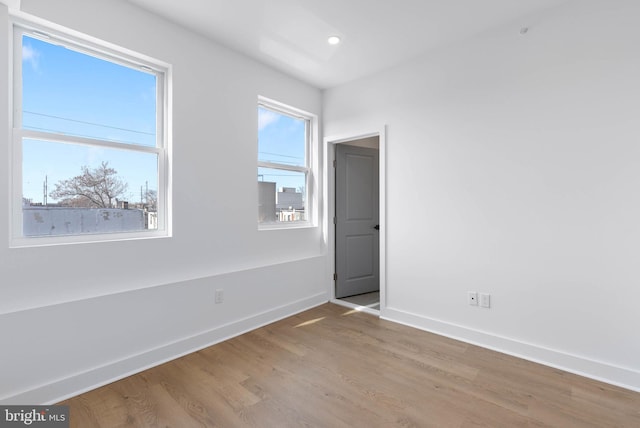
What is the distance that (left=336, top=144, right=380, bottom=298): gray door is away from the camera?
400 centimetres

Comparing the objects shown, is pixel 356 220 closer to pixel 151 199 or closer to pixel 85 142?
pixel 151 199

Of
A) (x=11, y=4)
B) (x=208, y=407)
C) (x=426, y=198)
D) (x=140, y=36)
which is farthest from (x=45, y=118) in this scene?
(x=426, y=198)

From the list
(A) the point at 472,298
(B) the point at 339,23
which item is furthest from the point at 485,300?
(B) the point at 339,23

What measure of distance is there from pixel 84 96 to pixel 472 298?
3495 millimetres

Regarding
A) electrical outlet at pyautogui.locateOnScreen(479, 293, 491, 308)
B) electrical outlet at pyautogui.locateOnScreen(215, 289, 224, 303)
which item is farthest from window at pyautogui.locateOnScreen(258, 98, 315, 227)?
electrical outlet at pyautogui.locateOnScreen(479, 293, 491, 308)

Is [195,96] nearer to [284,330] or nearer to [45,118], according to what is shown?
[45,118]

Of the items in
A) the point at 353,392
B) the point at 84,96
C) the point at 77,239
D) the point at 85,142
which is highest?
the point at 84,96

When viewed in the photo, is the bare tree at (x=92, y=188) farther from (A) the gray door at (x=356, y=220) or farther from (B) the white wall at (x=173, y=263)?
(A) the gray door at (x=356, y=220)

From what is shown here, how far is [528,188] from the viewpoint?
244 centimetres

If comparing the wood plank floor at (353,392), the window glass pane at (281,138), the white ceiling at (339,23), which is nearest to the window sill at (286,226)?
the window glass pane at (281,138)

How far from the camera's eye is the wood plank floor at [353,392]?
173 centimetres

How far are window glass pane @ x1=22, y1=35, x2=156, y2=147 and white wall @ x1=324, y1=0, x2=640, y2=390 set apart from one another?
2.32 metres

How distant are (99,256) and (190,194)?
0.80 m

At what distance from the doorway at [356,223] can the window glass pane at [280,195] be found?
0.48 meters
